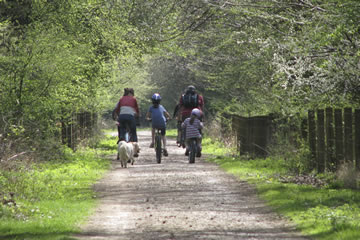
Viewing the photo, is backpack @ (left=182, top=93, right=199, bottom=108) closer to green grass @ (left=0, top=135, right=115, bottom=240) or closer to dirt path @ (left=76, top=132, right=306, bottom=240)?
green grass @ (left=0, top=135, right=115, bottom=240)

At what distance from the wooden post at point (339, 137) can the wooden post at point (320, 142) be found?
0.89 m

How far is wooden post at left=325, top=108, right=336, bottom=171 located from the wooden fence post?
26 centimetres

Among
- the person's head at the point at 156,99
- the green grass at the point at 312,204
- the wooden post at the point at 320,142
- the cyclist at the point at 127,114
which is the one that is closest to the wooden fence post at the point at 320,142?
the wooden post at the point at 320,142

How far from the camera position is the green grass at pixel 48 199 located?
940cm

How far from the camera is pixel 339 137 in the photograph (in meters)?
14.3

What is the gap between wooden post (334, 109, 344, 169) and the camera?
1416 cm

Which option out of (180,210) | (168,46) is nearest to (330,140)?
(180,210)

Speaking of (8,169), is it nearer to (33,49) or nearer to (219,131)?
(33,49)

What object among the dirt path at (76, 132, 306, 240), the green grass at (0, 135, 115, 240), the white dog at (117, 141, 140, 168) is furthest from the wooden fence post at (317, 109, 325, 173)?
the white dog at (117, 141, 140, 168)

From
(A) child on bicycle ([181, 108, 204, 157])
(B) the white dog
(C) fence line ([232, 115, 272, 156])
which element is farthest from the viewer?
(C) fence line ([232, 115, 272, 156])

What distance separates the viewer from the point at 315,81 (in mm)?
14578

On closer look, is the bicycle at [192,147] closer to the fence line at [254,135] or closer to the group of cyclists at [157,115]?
the group of cyclists at [157,115]

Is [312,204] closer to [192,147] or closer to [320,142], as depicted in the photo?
[320,142]

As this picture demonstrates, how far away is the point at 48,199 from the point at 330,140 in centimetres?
623
